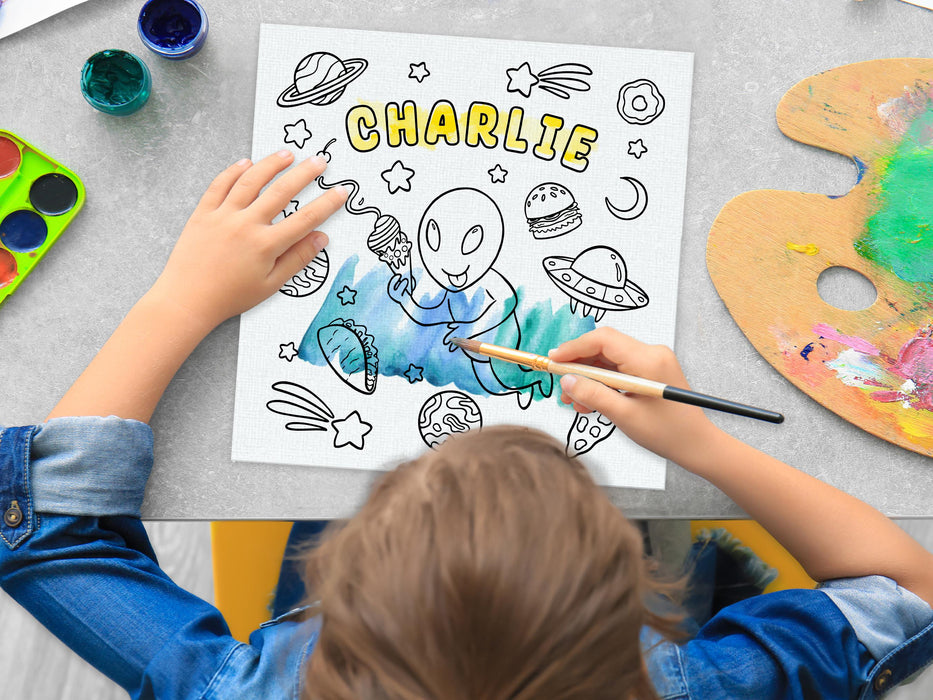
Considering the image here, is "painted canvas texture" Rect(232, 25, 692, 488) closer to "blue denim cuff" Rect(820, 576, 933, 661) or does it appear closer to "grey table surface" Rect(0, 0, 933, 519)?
"grey table surface" Rect(0, 0, 933, 519)

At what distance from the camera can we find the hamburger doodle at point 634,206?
0.63m

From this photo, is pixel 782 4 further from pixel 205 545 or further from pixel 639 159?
pixel 205 545

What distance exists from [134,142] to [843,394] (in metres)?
0.66

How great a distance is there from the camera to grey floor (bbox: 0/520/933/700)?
106 centimetres

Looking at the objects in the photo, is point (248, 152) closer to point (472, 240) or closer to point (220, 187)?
point (220, 187)

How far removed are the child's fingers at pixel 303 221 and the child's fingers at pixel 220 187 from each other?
2.4 inches

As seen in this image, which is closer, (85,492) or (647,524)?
(85,492)

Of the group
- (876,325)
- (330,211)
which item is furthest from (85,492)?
(876,325)

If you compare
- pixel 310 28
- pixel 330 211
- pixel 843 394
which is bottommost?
pixel 843 394

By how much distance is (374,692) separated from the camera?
374 mm

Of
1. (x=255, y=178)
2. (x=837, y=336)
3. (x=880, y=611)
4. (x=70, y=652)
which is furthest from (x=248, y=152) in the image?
(x=70, y=652)

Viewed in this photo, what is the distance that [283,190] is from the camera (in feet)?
2.03

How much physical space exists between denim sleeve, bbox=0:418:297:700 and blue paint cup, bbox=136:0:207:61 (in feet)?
1.07

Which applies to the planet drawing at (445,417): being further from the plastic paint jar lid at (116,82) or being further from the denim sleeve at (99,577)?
the plastic paint jar lid at (116,82)
